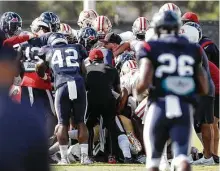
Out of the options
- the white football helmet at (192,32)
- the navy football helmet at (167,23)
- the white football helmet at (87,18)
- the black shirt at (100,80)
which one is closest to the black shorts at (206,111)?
the white football helmet at (192,32)

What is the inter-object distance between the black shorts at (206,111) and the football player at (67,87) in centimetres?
142

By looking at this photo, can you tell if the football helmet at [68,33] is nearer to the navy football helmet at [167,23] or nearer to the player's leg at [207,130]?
the player's leg at [207,130]

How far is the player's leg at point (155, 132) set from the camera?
684 centimetres

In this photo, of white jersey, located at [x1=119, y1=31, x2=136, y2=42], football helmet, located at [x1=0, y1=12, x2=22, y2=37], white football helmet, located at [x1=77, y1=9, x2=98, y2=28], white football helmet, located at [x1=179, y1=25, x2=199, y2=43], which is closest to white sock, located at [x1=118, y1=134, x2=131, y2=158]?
white football helmet, located at [x1=179, y1=25, x2=199, y2=43]

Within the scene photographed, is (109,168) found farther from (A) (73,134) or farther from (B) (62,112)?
(A) (73,134)

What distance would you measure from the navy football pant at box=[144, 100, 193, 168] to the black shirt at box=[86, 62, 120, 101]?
4.02m

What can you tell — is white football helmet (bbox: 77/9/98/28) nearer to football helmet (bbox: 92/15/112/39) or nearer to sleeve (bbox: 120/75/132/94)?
football helmet (bbox: 92/15/112/39)

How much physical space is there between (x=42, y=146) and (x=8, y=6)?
30287mm

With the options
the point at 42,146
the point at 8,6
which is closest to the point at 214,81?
the point at 42,146

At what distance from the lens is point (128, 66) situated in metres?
11.5

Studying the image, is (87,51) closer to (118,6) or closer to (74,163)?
(74,163)

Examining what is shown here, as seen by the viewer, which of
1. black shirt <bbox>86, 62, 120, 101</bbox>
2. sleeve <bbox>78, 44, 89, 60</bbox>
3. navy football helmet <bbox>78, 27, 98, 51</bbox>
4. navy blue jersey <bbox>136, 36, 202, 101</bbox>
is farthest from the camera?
navy football helmet <bbox>78, 27, 98, 51</bbox>

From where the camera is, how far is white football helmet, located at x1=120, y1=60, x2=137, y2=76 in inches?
450

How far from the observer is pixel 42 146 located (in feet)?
12.2
